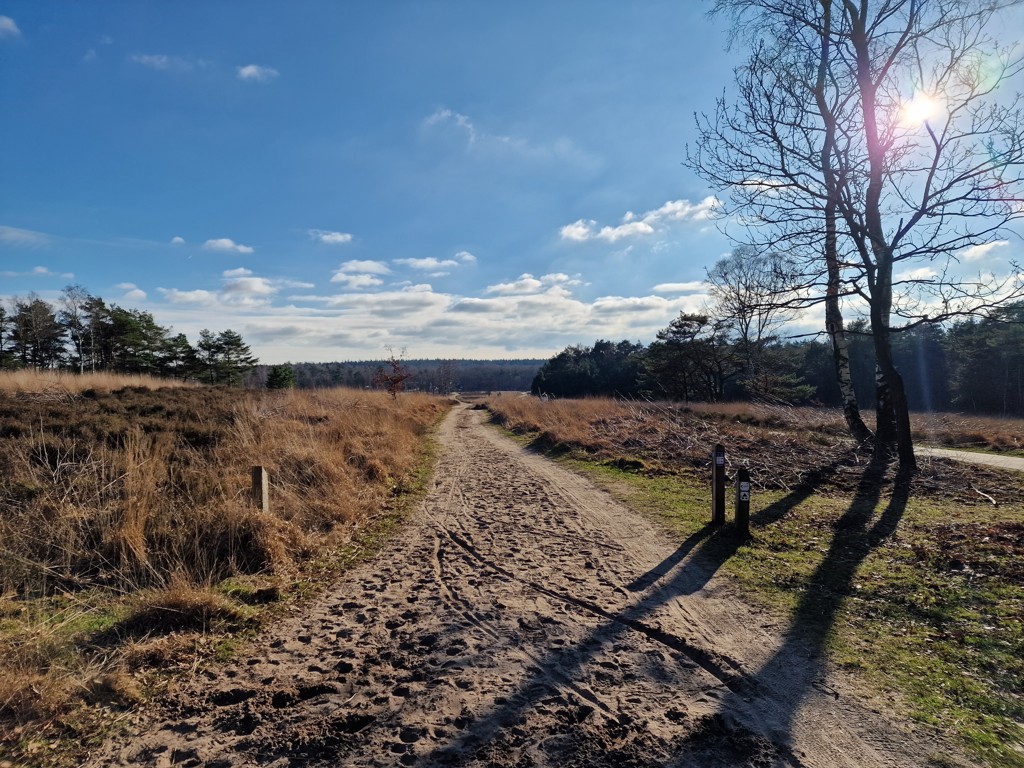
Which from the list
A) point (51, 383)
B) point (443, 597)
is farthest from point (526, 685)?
point (51, 383)

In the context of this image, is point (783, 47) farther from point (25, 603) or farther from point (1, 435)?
point (1, 435)

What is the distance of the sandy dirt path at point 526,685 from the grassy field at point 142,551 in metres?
0.45

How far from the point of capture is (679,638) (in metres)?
3.89

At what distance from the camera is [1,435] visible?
9438 millimetres

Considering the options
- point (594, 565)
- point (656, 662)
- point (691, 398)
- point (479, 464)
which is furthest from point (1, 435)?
point (691, 398)

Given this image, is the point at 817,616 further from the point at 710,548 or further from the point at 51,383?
the point at 51,383

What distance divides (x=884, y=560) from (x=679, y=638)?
318 cm

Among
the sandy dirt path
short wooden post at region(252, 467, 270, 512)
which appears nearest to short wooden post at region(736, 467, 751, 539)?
the sandy dirt path

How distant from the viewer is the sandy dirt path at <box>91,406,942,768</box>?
268 cm

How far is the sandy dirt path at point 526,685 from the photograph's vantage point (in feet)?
8.80

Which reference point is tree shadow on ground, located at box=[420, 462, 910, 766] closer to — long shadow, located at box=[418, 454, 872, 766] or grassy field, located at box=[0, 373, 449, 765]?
long shadow, located at box=[418, 454, 872, 766]

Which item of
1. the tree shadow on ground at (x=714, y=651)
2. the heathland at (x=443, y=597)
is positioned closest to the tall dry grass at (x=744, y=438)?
the heathland at (x=443, y=597)

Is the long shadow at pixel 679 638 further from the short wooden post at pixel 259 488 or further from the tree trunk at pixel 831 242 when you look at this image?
the tree trunk at pixel 831 242

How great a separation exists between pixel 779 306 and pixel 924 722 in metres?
8.61
